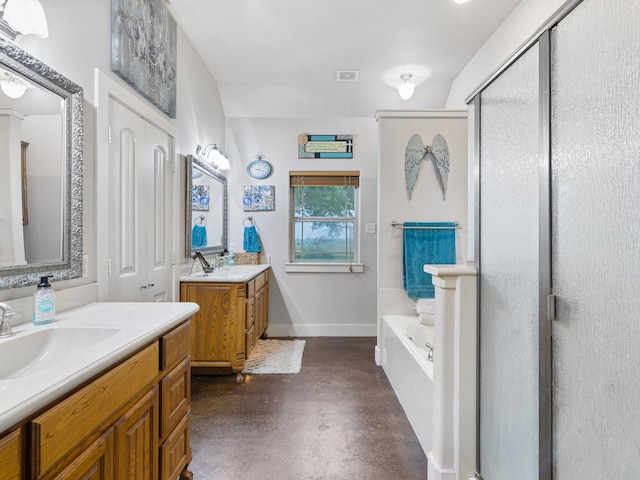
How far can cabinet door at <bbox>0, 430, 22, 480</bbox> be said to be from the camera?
0.62 meters

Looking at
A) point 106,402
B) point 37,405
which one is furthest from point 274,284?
point 37,405

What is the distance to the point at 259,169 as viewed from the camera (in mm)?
3799

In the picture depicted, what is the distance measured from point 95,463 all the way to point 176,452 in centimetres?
58

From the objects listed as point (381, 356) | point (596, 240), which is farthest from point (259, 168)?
point (596, 240)

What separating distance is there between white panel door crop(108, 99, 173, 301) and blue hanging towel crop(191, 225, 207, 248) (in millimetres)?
445

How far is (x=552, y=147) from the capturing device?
999 millimetres

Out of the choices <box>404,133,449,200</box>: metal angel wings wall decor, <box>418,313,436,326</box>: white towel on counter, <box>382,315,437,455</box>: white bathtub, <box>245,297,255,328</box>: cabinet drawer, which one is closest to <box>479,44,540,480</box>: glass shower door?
<box>382,315,437,455</box>: white bathtub

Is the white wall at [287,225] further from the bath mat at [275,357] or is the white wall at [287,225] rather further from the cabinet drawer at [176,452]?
the cabinet drawer at [176,452]

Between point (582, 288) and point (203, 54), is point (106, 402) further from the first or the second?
point (203, 54)

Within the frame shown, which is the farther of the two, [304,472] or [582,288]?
[304,472]

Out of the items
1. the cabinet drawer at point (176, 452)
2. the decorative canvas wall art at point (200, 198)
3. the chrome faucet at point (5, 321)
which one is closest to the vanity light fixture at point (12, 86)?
the chrome faucet at point (5, 321)

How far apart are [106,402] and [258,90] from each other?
10.9 feet

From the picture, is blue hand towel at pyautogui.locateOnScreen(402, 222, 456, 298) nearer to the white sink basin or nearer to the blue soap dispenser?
the white sink basin

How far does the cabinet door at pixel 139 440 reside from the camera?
0.99m
